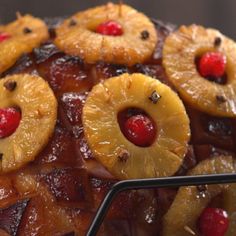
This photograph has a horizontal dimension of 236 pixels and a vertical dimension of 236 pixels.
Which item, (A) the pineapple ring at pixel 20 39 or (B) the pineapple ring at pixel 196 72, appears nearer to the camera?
(B) the pineapple ring at pixel 196 72

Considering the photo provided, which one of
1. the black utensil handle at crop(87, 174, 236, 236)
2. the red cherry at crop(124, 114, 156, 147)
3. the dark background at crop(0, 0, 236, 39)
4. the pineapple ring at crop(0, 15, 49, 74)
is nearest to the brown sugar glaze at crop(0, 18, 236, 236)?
the red cherry at crop(124, 114, 156, 147)

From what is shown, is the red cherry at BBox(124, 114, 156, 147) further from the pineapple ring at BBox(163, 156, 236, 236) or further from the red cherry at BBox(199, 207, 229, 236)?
the red cherry at BBox(199, 207, 229, 236)

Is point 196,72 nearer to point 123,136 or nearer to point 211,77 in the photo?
point 211,77

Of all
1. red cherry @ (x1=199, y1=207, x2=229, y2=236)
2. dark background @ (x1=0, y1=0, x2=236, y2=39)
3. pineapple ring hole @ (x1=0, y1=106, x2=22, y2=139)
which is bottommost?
dark background @ (x1=0, y1=0, x2=236, y2=39)

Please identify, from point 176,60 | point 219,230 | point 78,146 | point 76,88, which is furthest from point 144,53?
point 219,230

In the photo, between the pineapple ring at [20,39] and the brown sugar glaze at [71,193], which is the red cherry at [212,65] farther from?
the pineapple ring at [20,39]

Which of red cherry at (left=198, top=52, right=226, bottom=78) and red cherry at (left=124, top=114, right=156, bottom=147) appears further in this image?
red cherry at (left=198, top=52, right=226, bottom=78)

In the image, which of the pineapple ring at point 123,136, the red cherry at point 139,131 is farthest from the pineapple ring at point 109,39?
the red cherry at point 139,131
